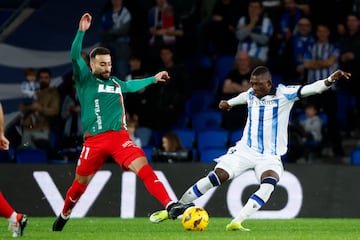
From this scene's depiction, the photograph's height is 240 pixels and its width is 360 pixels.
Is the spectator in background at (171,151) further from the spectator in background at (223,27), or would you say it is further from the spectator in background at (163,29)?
the spectator in background at (223,27)

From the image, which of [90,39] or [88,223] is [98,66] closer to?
[88,223]

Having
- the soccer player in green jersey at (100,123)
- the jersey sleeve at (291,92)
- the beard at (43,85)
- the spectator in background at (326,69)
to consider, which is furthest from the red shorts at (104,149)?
the spectator in background at (326,69)

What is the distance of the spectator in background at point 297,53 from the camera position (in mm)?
20359

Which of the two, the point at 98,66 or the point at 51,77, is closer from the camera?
the point at 98,66

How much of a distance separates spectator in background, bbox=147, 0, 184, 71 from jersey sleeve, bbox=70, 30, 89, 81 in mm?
7485

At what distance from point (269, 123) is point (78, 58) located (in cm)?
244

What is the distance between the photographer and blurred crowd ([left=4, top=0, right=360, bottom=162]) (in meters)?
19.4

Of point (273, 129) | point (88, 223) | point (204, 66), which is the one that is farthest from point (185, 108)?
point (273, 129)

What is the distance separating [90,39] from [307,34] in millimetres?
3736

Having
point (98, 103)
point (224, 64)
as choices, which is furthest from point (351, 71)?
point (98, 103)

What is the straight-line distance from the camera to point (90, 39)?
20312 millimetres

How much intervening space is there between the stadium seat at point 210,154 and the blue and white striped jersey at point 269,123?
4816 mm

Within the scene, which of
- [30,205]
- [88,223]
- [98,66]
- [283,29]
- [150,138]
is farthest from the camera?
[283,29]

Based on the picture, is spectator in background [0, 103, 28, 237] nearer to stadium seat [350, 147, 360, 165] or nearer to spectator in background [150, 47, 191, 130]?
stadium seat [350, 147, 360, 165]
